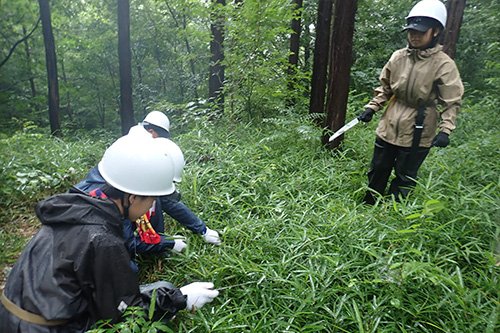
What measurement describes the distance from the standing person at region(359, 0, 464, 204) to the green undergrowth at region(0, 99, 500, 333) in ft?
0.98

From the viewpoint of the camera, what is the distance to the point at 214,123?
5672mm

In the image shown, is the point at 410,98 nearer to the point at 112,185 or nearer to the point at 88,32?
the point at 112,185

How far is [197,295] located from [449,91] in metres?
2.52

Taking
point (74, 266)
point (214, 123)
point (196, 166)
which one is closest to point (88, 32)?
point (214, 123)

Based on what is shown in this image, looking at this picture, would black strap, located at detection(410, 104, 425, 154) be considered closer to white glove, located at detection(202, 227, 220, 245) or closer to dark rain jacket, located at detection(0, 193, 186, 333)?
white glove, located at detection(202, 227, 220, 245)

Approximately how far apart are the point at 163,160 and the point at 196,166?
2132mm

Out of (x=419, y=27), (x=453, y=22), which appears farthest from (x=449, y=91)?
(x=453, y=22)

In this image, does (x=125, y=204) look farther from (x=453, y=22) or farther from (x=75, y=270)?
(x=453, y=22)

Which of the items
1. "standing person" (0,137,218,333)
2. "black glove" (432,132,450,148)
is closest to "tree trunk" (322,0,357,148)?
"black glove" (432,132,450,148)

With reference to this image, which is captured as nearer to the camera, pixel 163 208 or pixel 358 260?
pixel 358 260

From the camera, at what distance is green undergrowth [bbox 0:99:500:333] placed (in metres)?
1.70

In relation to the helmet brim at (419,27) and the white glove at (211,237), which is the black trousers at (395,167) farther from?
the white glove at (211,237)

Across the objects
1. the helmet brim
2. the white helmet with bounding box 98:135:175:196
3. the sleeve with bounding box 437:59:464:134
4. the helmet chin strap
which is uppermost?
the helmet brim

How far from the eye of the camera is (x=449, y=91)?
102 inches
